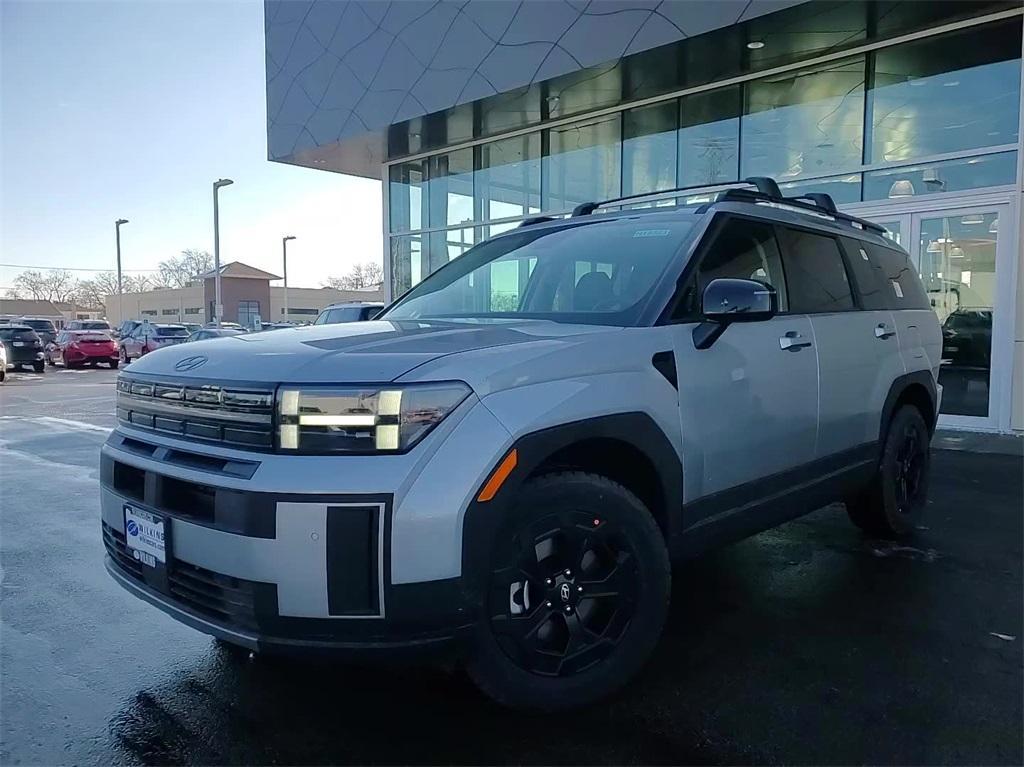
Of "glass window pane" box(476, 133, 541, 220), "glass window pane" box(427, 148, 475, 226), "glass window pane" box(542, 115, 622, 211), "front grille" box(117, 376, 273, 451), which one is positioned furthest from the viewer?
"glass window pane" box(427, 148, 475, 226)

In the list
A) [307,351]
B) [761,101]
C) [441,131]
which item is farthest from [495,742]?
[441,131]

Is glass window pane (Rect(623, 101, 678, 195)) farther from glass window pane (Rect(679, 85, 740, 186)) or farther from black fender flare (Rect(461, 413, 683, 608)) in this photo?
black fender flare (Rect(461, 413, 683, 608))

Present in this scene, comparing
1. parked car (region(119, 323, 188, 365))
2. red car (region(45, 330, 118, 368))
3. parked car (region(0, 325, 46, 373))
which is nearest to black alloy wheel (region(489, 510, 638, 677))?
parked car (region(0, 325, 46, 373))

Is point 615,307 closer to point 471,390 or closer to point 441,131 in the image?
point 471,390

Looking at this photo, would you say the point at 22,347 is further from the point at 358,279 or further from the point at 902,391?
the point at 358,279

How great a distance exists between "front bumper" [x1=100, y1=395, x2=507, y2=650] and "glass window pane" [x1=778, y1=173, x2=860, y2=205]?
9325 mm

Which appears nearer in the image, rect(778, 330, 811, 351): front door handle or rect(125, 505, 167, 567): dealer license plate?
rect(125, 505, 167, 567): dealer license plate

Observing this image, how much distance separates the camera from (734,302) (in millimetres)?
3113

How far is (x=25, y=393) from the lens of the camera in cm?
1723

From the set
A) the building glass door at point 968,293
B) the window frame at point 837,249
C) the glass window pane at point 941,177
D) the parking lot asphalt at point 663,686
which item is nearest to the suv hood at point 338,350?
the parking lot asphalt at point 663,686

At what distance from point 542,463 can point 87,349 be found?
28569 millimetres

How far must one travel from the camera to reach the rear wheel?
4.76 m

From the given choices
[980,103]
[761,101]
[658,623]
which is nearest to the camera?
[658,623]

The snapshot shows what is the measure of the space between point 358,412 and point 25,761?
1.62 metres
